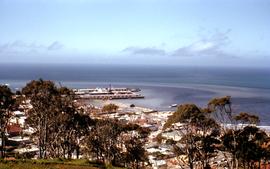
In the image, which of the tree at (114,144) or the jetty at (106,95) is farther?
the jetty at (106,95)

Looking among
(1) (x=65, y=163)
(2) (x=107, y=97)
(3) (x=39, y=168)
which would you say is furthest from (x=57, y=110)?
(2) (x=107, y=97)

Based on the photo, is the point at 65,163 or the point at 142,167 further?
the point at 142,167

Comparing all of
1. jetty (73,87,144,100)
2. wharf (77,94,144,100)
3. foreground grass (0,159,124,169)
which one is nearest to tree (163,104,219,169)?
Answer: foreground grass (0,159,124,169)

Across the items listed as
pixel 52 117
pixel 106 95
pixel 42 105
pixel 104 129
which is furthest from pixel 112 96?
pixel 42 105

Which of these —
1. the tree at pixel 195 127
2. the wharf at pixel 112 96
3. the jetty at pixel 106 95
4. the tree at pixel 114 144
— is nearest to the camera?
the tree at pixel 195 127

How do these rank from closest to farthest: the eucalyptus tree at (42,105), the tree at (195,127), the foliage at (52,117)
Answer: the tree at (195,127) < the eucalyptus tree at (42,105) < the foliage at (52,117)

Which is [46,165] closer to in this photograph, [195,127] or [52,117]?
[52,117]

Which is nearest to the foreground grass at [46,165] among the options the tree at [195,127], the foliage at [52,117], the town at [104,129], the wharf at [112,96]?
the town at [104,129]

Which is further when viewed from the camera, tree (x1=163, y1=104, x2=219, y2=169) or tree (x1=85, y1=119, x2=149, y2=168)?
tree (x1=85, y1=119, x2=149, y2=168)

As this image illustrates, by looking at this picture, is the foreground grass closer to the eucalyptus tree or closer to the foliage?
the eucalyptus tree

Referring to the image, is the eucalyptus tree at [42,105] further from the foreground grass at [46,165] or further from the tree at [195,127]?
the tree at [195,127]

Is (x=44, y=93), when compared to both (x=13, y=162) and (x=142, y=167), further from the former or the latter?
(x=142, y=167)
